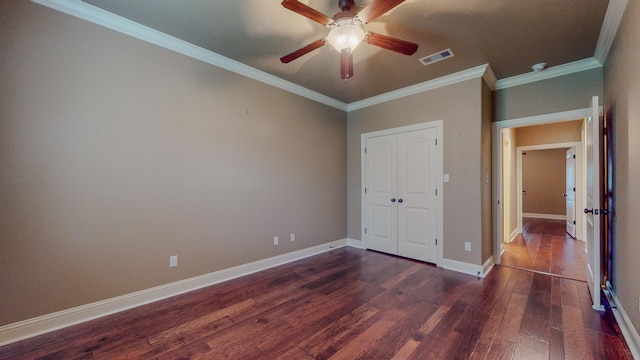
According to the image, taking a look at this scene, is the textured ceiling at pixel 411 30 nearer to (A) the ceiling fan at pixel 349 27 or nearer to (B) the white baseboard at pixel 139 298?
(A) the ceiling fan at pixel 349 27

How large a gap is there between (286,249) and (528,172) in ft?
29.6

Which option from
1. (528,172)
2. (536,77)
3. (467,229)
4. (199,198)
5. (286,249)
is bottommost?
(286,249)

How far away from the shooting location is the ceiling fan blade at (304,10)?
168 cm

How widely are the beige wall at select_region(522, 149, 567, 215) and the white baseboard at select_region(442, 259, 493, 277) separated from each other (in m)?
6.77

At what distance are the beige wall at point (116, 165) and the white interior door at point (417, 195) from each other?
6.53 feet

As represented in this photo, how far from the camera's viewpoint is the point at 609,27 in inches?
90.5

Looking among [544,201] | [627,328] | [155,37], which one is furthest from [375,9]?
[544,201]

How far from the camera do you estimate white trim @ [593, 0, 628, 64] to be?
2.03 metres

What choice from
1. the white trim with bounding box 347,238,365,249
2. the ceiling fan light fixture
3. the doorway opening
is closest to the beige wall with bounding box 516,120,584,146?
the doorway opening

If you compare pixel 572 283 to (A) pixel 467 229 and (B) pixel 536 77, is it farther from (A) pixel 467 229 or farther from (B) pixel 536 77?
(B) pixel 536 77

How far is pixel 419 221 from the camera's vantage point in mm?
3898

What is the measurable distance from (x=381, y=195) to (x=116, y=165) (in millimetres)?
3580

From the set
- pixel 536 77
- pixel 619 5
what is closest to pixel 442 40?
pixel 619 5

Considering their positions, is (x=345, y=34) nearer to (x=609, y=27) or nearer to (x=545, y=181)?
(x=609, y=27)
